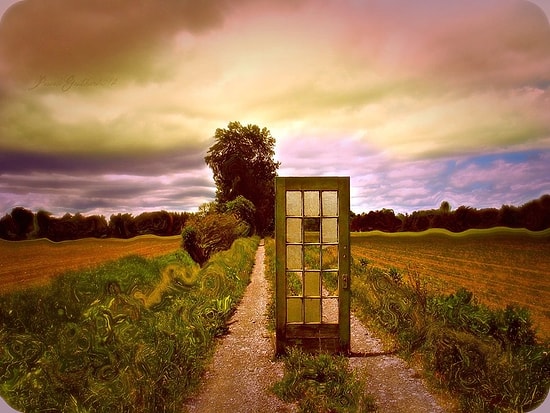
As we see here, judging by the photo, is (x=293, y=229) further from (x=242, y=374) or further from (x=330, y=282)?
(x=242, y=374)

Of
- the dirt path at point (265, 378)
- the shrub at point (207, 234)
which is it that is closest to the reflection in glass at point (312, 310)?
the dirt path at point (265, 378)

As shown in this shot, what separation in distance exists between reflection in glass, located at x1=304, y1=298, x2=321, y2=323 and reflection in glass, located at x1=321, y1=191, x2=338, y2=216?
39.2 inches

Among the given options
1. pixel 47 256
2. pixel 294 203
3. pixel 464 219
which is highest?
pixel 294 203

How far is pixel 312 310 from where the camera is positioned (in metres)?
4.37

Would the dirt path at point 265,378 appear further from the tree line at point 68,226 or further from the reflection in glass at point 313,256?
the tree line at point 68,226

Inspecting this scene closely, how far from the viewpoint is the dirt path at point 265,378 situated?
347 cm

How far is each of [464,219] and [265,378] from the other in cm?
373

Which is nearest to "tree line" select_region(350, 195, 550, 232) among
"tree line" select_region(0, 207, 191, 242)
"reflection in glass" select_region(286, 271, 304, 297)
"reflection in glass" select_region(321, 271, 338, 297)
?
"reflection in glass" select_region(321, 271, 338, 297)

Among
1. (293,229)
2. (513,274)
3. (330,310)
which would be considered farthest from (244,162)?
(513,274)

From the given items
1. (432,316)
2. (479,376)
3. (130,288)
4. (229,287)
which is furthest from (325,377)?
(229,287)

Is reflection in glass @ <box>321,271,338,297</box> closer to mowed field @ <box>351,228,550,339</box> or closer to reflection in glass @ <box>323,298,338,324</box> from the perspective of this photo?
reflection in glass @ <box>323,298,338,324</box>

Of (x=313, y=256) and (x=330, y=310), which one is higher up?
(x=313, y=256)

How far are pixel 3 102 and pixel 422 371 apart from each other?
5152 mm

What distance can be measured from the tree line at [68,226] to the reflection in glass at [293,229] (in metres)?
2.08
